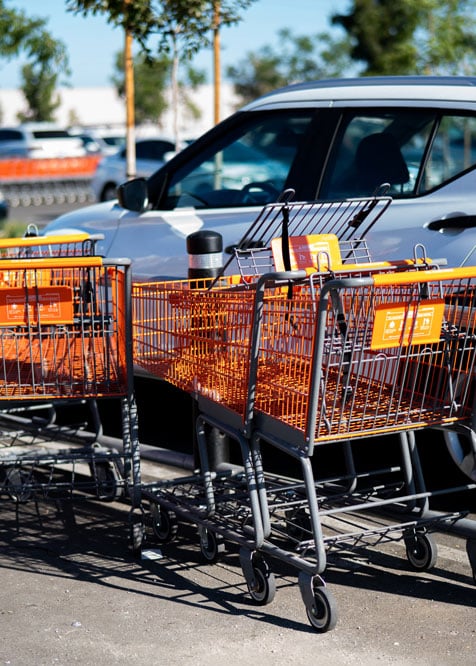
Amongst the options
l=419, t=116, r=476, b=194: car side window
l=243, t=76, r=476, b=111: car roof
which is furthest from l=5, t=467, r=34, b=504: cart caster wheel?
l=419, t=116, r=476, b=194: car side window

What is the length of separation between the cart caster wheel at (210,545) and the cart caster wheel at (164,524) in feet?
0.76

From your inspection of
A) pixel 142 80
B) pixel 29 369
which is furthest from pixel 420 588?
pixel 142 80

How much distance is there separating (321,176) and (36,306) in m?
2.15

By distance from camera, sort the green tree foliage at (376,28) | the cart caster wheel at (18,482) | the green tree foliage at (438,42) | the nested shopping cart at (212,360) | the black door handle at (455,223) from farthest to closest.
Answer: the green tree foliage at (376,28) < the green tree foliage at (438,42) < the black door handle at (455,223) < the cart caster wheel at (18,482) < the nested shopping cart at (212,360)

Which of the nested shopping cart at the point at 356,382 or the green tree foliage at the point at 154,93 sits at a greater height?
the green tree foliage at the point at 154,93

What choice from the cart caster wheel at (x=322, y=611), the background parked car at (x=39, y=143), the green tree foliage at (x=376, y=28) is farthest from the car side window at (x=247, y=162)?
the background parked car at (x=39, y=143)

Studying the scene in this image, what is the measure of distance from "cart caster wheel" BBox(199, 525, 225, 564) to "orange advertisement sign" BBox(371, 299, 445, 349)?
50.4 inches

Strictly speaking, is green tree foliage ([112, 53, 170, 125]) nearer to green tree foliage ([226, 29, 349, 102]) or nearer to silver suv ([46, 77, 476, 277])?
green tree foliage ([226, 29, 349, 102])

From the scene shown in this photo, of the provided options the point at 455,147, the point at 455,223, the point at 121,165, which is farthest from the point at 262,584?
the point at 455,147

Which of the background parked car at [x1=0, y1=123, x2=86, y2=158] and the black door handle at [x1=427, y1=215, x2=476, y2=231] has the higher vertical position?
the background parked car at [x1=0, y1=123, x2=86, y2=158]

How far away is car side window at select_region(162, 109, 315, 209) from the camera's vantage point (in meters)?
6.46

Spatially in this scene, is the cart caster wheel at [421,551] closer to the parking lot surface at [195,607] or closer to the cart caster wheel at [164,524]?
the parking lot surface at [195,607]

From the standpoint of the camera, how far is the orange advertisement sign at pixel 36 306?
15.3 ft

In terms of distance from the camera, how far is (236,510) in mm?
4594
